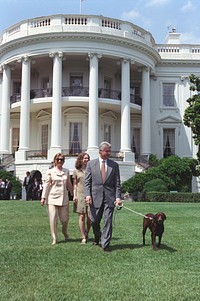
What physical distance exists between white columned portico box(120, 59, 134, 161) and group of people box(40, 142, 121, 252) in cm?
2325

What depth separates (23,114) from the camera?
107ft

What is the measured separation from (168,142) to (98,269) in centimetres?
3161

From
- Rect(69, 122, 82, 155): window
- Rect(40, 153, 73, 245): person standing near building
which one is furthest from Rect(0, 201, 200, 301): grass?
Rect(69, 122, 82, 155): window

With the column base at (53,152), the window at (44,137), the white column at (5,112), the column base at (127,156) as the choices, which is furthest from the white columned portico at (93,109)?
the white column at (5,112)

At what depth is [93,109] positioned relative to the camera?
31922 millimetres

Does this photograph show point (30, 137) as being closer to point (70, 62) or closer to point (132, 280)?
point (70, 62)

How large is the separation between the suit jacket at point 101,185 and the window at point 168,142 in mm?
29361

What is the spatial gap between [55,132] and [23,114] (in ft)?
9.43

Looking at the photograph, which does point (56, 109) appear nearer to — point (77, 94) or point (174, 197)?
point (77, 94)

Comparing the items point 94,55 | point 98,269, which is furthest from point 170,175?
point 98,269

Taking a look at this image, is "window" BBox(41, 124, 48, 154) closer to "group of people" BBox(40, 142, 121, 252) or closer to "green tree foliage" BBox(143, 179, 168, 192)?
"green tree foliage" BBox(143, 179, 168, 192)

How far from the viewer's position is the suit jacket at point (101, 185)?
27.2ft

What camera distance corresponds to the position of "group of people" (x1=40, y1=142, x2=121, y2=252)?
823cm

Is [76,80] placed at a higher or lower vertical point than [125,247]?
higher
